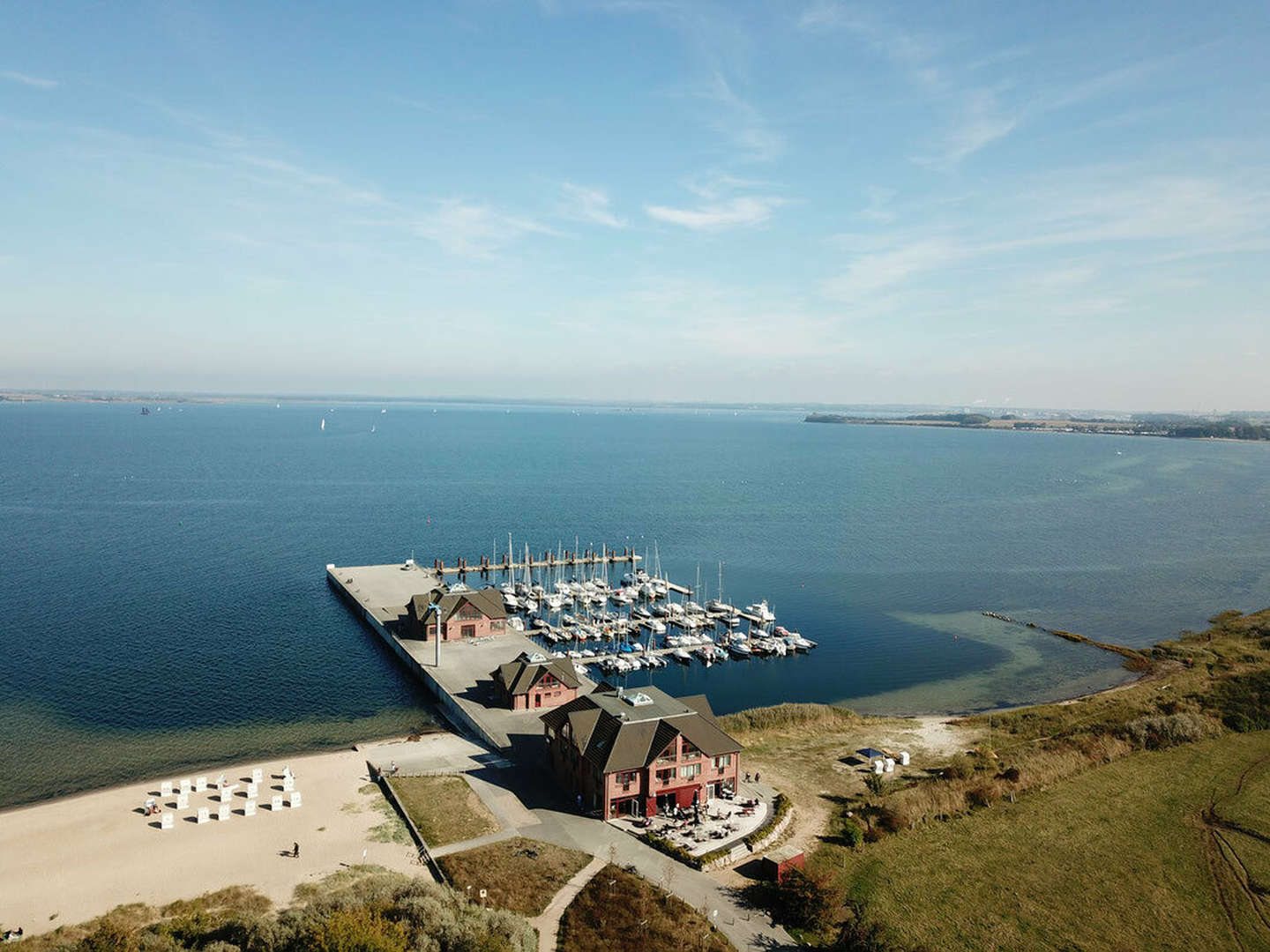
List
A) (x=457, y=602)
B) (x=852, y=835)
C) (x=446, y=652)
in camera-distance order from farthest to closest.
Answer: (x=457, y=602), (x=446, y=652), (x=852, y=835)

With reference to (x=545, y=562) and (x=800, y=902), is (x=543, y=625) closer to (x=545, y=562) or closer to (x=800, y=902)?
(x=545, y=562)

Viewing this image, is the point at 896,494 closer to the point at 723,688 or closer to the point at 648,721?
the point at 723,688

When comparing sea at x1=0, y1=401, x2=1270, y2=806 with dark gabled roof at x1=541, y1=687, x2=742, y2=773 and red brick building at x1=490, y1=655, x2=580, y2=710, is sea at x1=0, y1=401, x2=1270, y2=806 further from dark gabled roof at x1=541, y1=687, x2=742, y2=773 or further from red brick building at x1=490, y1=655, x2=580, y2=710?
dark gabled roof at x1=541, y1=687, x2=742, y2=773

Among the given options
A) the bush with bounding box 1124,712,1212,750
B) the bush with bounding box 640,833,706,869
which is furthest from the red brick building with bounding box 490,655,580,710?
the bush with bounding box 1124,712,1212,750

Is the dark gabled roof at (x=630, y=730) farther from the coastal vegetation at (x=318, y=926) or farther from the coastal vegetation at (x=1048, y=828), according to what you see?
the coastal vegetation at (x=318, y=926)

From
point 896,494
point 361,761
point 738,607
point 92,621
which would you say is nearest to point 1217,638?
point 738,607

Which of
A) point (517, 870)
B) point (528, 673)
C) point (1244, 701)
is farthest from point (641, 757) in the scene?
point (1244, 701)

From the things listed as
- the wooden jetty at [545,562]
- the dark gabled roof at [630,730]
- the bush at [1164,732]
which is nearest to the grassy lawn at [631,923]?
the dark gabled roof at [630,730]
